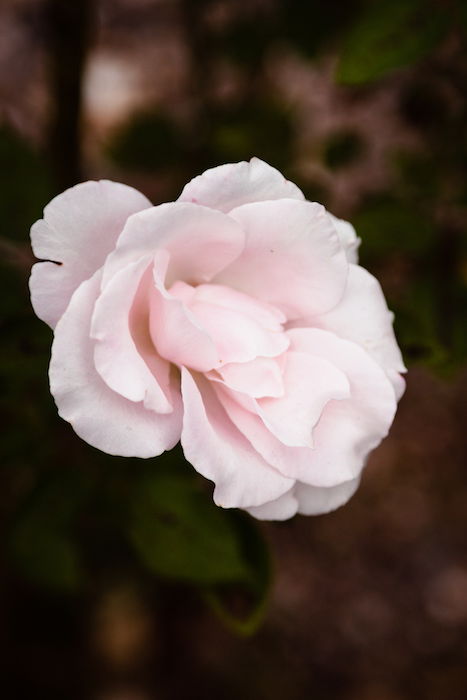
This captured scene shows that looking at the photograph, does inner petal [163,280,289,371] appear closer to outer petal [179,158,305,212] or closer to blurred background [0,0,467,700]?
outer petal [179,158,305,212]

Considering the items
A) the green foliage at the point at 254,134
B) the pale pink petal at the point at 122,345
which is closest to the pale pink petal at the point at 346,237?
the pale pink petal at the point at 122,345

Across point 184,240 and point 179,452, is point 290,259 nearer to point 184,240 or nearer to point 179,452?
point 184,240

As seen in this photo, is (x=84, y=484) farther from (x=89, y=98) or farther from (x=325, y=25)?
(x=89, y=98)

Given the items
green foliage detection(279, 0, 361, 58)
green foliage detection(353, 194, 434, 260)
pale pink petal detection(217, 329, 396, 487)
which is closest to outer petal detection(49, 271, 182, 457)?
pale pink petal detection(217, 329, 396, 487)

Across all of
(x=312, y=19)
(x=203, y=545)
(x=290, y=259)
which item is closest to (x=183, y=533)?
(x=203, y=545)

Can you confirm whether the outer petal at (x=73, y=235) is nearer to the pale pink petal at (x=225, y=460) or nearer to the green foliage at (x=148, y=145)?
the pale pink petal at (x=225, y=460)

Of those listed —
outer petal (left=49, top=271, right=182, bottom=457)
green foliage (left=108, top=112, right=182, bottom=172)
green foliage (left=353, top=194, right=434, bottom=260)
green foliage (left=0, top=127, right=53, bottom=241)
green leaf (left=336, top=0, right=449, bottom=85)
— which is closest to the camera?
outer petal (left=49, top=271, right=182, bottom=457)
